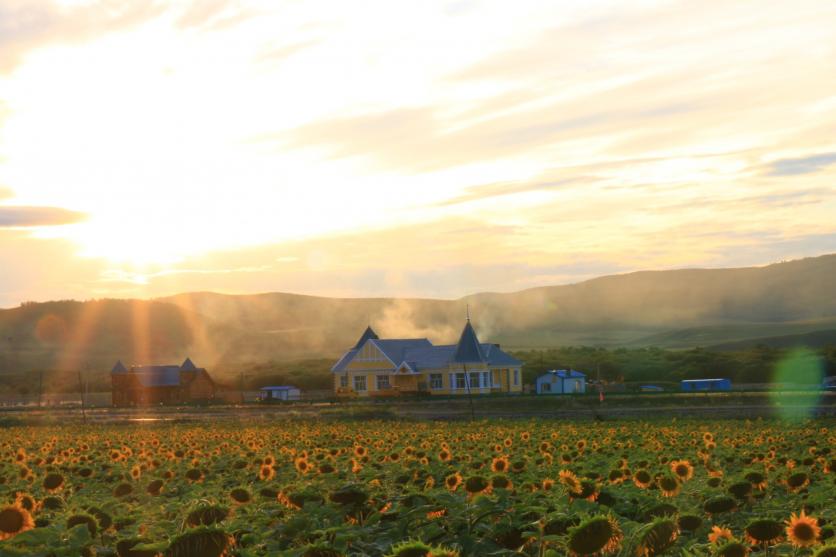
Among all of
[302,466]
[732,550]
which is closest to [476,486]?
[732,550]

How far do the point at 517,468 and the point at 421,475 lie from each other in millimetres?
1580

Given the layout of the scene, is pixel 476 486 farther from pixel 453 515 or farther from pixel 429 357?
pixel 429 357

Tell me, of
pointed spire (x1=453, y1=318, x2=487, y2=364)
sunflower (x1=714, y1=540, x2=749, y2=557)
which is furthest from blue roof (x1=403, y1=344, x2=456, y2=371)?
sunflower (x1=714, y1=540, x2=749, y2=557)

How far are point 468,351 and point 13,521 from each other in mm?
95913

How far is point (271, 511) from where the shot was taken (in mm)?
10156

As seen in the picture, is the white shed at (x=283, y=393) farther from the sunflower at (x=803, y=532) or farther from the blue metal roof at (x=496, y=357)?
the sunflower at (x=803, y=532)

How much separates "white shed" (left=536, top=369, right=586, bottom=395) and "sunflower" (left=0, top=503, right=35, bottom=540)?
9757 centimetres

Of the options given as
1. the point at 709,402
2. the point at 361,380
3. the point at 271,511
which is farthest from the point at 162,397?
the point at 271,511

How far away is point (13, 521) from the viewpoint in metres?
8.92

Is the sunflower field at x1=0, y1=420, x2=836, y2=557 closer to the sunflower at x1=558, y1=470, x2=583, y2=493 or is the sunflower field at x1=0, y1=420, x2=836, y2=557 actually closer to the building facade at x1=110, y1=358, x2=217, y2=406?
the sunflower at x1=558, y1=470, x2=583, y2=493

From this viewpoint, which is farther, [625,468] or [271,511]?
[625,468]

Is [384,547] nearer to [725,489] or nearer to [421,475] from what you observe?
[725,489]

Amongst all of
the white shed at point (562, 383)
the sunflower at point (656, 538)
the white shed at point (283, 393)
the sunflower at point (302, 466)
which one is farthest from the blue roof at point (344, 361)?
the sunflower at point (656, 538)

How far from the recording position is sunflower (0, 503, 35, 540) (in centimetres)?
884
